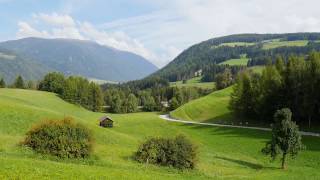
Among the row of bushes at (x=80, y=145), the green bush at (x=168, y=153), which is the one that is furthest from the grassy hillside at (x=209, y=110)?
the row of bushes at (x=80, y=145)

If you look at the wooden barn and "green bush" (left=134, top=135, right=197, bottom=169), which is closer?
"green bush" (left=134, top=135, right=197, bottom=169)

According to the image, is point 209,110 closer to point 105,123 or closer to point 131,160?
point 105,123

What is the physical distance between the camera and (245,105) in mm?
118562

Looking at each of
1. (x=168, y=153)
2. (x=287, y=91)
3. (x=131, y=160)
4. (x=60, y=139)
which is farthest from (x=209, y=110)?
(x=60, y=139)

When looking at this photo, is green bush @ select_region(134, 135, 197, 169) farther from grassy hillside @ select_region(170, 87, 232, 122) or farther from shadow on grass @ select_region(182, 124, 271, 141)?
grassy hillside @ select_region(170, 87, 232, 122)

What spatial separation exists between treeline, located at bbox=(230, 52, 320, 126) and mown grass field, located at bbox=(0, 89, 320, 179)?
10860 mm

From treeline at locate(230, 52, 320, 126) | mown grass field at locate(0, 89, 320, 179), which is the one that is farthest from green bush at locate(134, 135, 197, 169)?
treeline at locate(230, 52, 320, 126)

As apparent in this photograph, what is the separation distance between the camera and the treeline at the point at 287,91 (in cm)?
9388

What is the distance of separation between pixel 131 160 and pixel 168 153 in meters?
4.24

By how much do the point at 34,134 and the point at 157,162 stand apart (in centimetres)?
1374

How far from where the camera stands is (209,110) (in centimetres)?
14138

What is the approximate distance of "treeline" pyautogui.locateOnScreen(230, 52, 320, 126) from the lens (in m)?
93.9

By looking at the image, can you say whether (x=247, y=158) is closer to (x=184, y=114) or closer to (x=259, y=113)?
(x=259, y=113)

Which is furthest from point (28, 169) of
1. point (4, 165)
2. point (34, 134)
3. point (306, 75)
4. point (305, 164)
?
point (306, 75)
